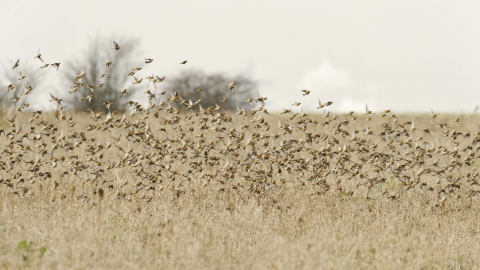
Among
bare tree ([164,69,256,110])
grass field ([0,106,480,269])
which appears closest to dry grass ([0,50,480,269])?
grass field ([0,106,480,269])

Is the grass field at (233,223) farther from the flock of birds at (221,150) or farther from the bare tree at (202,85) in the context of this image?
the bare tree at (202,85)

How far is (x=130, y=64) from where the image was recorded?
32031mm

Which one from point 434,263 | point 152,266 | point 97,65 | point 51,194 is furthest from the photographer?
point 97,65

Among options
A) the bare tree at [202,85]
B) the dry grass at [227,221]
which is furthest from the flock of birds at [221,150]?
the bare tree at [202,85]

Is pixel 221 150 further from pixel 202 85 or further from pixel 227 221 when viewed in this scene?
pixel 202 85

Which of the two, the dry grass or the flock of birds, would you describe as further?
the flock of birds

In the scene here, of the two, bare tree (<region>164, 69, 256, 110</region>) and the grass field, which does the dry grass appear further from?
bare tree (<region>164, 69, 256, 110</region>)

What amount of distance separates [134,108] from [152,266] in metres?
3.78

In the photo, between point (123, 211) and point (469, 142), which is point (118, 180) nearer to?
point (123, 211)

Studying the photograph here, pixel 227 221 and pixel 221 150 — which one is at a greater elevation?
pixel 221 150

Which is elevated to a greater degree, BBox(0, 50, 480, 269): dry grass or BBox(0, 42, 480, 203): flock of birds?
BBox(0, 42, 480, 203): flock of birds

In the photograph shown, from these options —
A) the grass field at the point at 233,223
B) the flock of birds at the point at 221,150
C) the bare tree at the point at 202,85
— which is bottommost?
the grass field at the point at 233,223

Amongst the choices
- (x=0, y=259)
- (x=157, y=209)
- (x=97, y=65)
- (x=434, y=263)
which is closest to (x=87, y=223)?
(x=0, y=259)

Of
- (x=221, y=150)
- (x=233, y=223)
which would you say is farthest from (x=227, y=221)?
(x=221, y=150)
